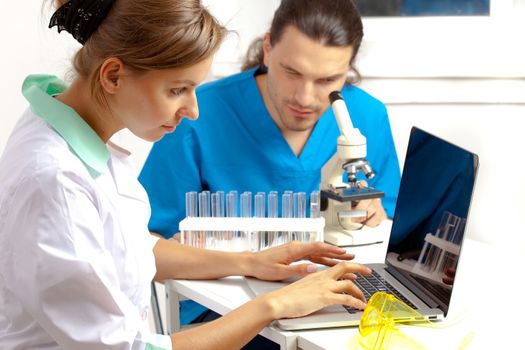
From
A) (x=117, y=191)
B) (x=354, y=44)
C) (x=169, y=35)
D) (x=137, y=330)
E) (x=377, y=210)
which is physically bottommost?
(x=377, y=210)

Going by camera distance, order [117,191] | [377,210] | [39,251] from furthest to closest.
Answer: [377,210] < [117,191] < [39,251]

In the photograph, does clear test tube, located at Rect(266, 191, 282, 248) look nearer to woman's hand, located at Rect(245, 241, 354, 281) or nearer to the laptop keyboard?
woman's hand, located at Rect(245, 241, 354, 281)

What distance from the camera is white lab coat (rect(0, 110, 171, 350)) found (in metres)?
1.11

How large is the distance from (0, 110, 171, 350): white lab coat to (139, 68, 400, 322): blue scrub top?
83cm

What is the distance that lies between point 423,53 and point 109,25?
159cm

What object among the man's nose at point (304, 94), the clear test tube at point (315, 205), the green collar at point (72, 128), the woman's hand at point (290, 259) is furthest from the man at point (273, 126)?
the green collar at point (72, 128)

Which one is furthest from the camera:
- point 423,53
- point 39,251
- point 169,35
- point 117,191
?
point 423,53

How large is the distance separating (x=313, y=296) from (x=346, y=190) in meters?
0.52

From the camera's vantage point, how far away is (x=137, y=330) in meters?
1.21

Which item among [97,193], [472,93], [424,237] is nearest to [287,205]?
[424,237]

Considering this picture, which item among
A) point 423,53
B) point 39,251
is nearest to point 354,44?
point 423,53

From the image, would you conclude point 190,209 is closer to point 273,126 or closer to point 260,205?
point 260,205

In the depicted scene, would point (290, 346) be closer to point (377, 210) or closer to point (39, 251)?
point (39, 251)

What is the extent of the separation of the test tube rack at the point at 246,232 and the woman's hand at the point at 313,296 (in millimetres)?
278
